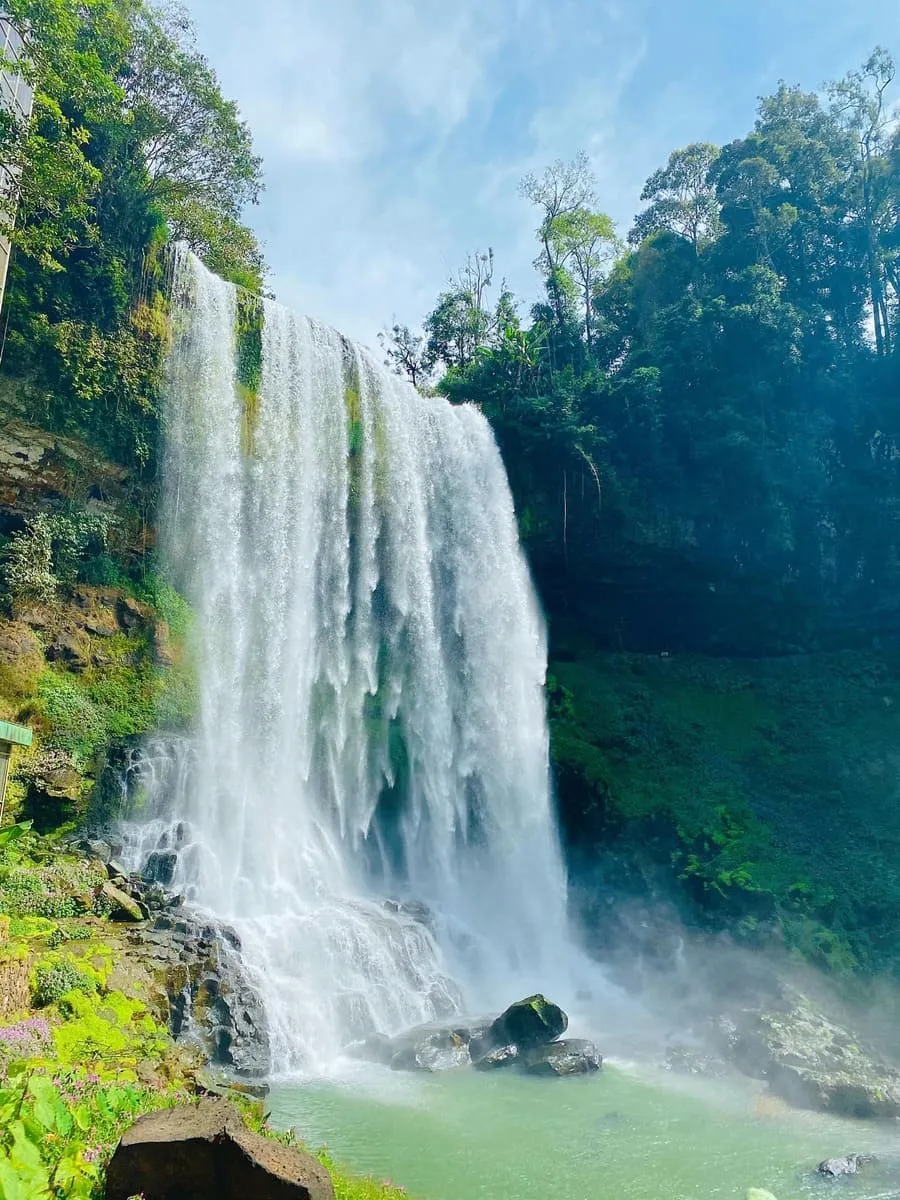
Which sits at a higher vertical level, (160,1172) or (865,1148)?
(160,1172)

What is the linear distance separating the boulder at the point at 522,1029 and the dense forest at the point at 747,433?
45.4ft

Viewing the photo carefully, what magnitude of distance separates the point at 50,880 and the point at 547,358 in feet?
76.8

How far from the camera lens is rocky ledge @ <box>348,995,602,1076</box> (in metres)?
11.7

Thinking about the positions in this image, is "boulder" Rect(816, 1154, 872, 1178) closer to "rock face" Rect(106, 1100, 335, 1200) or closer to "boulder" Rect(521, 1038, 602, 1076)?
"boulder" Rect(521, 1038, 602, 1076)

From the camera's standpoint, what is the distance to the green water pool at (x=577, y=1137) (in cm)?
820

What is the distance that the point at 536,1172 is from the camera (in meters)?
8.41

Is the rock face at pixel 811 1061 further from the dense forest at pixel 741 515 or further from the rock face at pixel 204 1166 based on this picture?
the rock face at pixel 204 1166

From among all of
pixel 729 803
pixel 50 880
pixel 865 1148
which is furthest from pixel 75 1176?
pixel 729 803

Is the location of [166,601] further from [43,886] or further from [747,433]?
[747,433]

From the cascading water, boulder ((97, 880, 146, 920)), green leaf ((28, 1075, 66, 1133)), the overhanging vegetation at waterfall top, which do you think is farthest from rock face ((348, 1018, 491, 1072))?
the overhanging vegetation at waterfall top

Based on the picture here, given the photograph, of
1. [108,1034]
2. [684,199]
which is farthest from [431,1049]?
[684,199]

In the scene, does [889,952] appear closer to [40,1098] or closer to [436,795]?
[436,795]

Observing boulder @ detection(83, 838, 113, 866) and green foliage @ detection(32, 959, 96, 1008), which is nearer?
green foliage @ detection(32, 959, 96, 1008)

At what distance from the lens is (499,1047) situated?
12.2 metres
